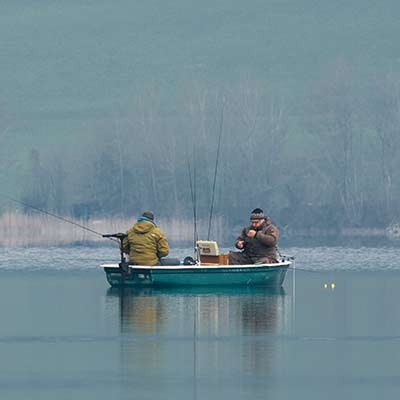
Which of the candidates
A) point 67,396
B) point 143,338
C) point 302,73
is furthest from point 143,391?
point 302,73

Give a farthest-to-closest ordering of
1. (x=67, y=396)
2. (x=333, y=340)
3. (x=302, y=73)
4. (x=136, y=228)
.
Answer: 1. (x=302, y=73)
2. (x=136, y=228)
3. (x=333, y=340)
4. (x=67, y=396)

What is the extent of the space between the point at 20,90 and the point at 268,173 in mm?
A: 49513

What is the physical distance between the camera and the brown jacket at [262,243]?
29469 mm

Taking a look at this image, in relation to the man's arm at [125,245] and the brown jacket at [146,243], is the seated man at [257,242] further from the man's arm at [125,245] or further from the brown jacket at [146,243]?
the man's arm at [125,245]

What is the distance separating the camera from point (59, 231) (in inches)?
2625

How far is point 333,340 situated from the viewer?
66.6 ft

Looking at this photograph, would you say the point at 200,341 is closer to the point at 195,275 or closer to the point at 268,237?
the point at 195,275

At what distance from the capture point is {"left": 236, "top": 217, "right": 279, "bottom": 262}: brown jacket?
29.5 metres

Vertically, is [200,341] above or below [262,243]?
below

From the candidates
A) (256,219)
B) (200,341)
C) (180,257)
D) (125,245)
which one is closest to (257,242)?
(256,219)

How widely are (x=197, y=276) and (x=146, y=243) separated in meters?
1.00

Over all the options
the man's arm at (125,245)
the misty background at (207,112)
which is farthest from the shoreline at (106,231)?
the man's arm at (125,245)

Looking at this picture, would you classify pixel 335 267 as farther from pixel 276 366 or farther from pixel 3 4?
pixel 3 4

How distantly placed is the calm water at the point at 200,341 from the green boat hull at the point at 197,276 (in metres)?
0.22
